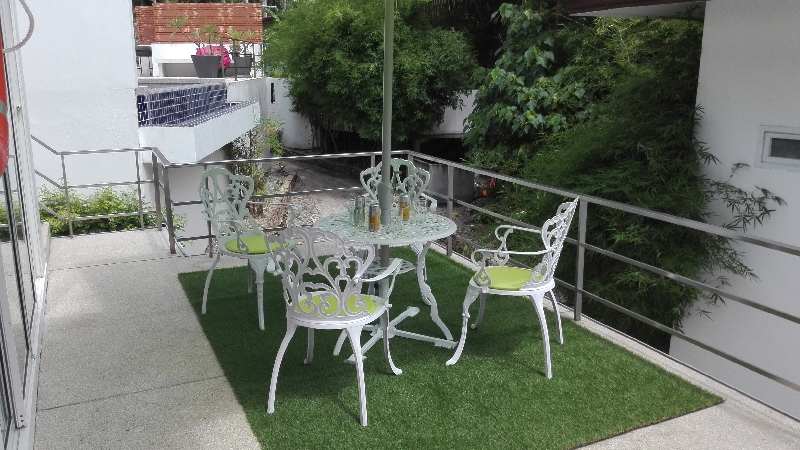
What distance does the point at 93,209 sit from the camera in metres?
7.29

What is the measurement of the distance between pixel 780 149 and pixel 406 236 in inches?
116

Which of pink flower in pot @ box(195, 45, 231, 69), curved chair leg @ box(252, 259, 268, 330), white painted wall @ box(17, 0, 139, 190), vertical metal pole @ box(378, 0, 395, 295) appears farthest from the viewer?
pink flower in pot @ box(195, 45, 231, 69)

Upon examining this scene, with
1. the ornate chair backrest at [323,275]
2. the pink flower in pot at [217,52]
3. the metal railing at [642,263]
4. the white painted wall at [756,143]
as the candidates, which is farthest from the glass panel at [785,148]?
the pink flower in pot at [217,52]

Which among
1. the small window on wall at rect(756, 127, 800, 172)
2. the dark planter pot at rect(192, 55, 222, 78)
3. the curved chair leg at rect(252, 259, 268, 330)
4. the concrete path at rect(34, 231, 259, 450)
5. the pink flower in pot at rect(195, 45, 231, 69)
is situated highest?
the pink flower in pot at rect(195, 45, 231, 69)

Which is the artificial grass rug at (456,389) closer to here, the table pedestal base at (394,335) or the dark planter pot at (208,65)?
the table pedestal base at (394,335)

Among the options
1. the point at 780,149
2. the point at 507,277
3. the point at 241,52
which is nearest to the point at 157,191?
the point at 507,277

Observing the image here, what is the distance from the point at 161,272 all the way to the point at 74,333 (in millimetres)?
1261

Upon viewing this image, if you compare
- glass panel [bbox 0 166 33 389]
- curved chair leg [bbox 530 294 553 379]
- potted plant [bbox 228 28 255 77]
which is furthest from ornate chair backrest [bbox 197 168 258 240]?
potted plant [bbox 228 28 255 77]

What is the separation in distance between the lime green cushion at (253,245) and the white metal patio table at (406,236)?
1.55ft

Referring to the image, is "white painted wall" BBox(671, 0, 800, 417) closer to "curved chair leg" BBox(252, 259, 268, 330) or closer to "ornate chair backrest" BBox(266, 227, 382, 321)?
"ornate chair backrest" BBox(266, 227, 382, 321)

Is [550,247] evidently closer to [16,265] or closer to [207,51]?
[16,265]

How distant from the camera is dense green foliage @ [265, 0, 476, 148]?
12.7 metres

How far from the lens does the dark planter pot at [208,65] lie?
13742 mm

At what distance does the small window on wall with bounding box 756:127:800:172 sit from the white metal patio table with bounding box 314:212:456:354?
249 cm
